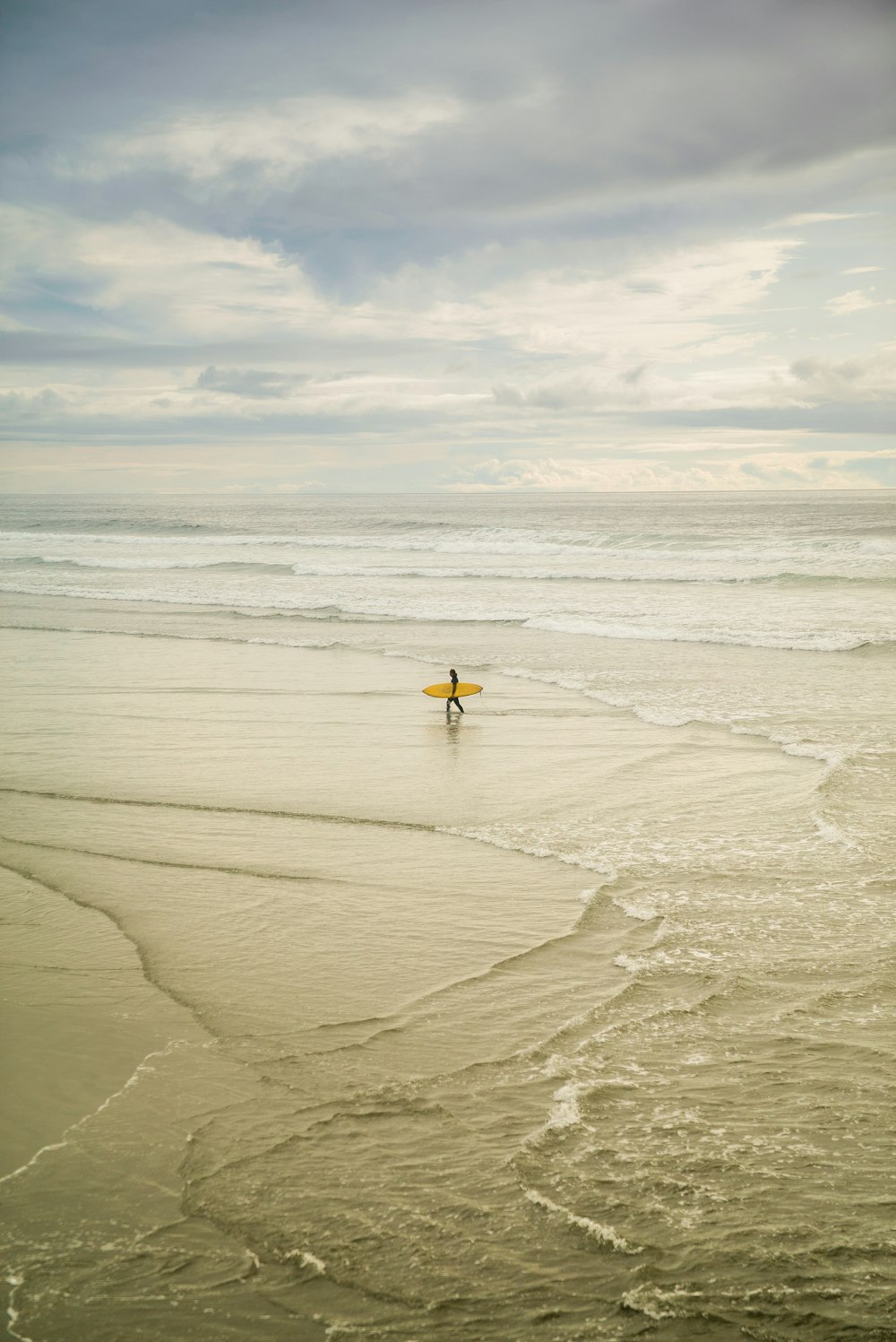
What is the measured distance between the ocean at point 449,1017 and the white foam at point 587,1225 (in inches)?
0.5

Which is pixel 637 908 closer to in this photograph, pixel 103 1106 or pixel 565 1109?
pixel 565 1109

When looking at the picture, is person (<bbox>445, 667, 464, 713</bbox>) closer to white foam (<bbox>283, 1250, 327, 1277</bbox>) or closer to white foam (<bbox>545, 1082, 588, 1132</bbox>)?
white foam (<bbox>545, 1082, 588, 1132</bbox>)

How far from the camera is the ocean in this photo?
3791mm

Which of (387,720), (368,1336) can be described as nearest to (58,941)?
(368,1336)

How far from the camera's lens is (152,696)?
1628 centimetres

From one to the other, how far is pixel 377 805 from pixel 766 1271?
7114mm

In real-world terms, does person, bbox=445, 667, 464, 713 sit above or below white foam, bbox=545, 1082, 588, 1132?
above

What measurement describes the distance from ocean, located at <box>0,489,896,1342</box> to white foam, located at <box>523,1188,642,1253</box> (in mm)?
12

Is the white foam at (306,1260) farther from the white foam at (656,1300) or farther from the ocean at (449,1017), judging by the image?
the white foam at (656,1300)

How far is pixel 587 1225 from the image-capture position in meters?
4.04

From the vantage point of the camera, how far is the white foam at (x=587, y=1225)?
393 cm

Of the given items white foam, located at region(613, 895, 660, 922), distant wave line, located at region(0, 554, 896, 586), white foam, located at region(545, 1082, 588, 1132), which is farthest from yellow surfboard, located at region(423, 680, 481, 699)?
distant wave line, located at region(0, 554, 896, 586)

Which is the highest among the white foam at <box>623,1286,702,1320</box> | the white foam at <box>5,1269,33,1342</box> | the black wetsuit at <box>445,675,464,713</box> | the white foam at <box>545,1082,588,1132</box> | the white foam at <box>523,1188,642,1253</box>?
the black wetsuit at <box>445,675,464,713</box>

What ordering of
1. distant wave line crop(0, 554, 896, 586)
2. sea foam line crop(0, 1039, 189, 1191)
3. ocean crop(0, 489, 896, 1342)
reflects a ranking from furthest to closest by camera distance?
distant wave line crop(0, 554, 896, 586) → sea foam line crop(0, 1039, 189, 1191) → ocean crop(0, 489, 896, 1342)
